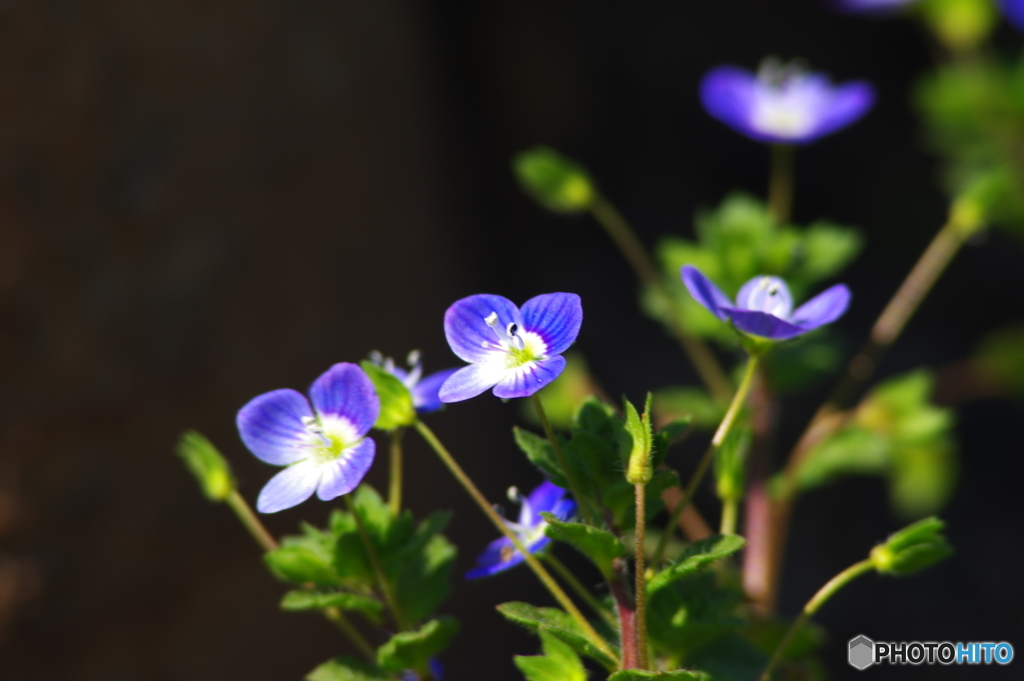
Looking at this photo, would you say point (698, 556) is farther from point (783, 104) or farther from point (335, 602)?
point (783, 104)

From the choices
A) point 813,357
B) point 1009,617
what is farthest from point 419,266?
point 1009,617

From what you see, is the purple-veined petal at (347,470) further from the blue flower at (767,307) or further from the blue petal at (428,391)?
the blue flower at (767,307)

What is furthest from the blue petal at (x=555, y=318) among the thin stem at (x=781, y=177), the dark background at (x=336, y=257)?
the thin stem at (x=781, y=177)

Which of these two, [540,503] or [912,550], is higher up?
[540,503]

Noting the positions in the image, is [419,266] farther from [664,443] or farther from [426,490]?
[664,443]

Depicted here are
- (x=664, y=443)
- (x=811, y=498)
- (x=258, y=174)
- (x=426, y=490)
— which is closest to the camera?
(x=664, y=443)

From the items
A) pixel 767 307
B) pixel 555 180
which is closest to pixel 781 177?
pixel 555 180
